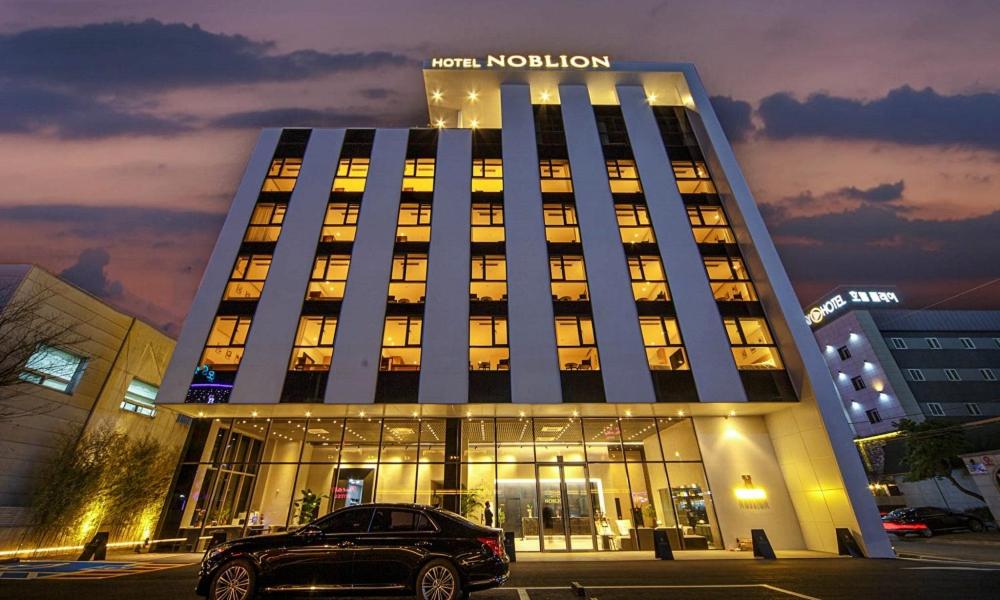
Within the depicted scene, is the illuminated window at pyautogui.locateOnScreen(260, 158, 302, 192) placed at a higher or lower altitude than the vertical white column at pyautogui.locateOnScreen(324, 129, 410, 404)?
higher

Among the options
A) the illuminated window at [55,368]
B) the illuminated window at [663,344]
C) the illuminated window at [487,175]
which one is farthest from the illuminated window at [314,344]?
the illuminated window at [663,344]

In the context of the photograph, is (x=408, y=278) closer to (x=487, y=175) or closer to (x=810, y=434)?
(x=487, y=175)

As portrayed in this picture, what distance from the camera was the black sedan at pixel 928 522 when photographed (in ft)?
77.8

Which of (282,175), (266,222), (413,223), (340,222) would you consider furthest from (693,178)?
(266,222)

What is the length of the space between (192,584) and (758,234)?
27.4 meters

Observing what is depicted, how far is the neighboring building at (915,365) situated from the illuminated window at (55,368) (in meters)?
64.9

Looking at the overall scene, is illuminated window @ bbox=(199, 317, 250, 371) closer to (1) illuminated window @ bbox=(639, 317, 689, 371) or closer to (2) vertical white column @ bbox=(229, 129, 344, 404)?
(2) vertical white column @ bbox=(229, 129, 344, 404)

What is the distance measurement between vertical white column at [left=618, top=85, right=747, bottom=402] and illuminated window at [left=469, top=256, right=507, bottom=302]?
9.01 meters

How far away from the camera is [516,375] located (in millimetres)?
19156

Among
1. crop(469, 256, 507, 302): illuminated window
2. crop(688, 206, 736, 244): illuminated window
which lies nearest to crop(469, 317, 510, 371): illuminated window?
crop(469, 256, 507, 302): illuminated window

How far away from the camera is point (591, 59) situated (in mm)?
32375

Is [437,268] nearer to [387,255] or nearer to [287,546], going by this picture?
[387,255]

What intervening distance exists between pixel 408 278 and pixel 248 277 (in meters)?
8.67

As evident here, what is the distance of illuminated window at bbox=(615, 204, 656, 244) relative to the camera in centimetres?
2395
